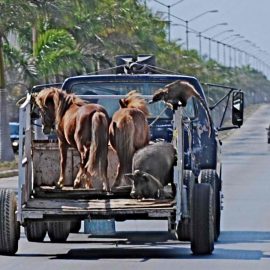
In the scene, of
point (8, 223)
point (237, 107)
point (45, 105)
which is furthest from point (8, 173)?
point (8, 223)

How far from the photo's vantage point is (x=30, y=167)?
17281 mm

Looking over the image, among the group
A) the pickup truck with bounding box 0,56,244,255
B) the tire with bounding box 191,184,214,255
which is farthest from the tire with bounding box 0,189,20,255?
the tire with bounding box 191,184,214,255

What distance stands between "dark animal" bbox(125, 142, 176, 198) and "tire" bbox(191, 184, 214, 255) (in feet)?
1.06

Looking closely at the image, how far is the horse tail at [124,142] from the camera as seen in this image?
1692 cm

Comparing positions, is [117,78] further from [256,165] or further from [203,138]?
[256,165]

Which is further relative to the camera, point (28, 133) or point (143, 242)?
point (143, 242)

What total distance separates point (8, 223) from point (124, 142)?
1626 millimetres

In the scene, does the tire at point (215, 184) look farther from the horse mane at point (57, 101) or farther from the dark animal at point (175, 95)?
the horse mane at point (57, 101)

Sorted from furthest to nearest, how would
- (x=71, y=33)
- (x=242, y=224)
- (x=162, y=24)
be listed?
(x=162, y=24), (x=71, y=33), (x=242, y=224)

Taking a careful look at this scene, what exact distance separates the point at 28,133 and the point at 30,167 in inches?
15.6

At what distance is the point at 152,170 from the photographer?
16703 millimetres

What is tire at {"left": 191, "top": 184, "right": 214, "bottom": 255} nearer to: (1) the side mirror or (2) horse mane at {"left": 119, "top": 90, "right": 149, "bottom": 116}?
(2) horse mane at {"left": 119, "top": 90, "right": 149, "bottom": 116}

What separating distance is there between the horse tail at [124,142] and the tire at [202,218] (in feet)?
2.77

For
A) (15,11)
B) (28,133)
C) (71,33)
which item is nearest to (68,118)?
(28,133)
